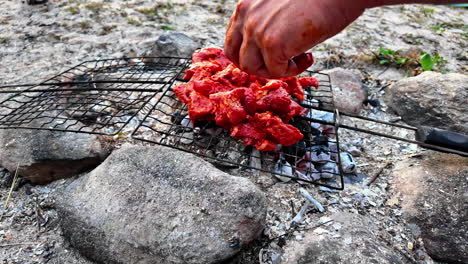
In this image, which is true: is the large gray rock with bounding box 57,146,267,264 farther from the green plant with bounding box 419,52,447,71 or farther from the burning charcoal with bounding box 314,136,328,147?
the green plant with bounding box 419,52,447,71

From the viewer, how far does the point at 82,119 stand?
3203 millimetres

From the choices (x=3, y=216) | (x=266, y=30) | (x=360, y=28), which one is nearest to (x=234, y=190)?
(x=266, y=30)

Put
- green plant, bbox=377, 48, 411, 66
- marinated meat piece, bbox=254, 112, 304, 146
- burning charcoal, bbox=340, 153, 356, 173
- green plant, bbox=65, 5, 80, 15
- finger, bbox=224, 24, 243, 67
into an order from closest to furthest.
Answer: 1. finger, bbox=224, 24, 243, 67
2. marinated meat piece, bbox=254, 112, 304, 146
3. burning charcoal, bbox=340, 153, 356, 173
4. green plant, bbox=377, 48, 411, 66
5. green plant, bbox=65, 5, 80, 15

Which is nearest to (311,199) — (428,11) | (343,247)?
(343,247)

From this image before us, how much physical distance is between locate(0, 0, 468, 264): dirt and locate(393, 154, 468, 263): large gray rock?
0.12 meters

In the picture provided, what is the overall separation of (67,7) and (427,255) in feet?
24.2

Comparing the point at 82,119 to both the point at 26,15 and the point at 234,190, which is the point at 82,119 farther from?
the point at 26,15

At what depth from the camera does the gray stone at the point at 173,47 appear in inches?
184

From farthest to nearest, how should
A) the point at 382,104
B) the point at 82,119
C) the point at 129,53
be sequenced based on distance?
the point at 129,53, the point at 382,104, the point at 82,119

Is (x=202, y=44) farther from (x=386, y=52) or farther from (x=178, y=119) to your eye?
(x=386, y=52)

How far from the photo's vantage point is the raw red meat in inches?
106

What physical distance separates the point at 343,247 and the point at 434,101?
247 centimetres

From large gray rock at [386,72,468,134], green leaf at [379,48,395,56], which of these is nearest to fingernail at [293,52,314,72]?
large gray rock at [386,72,468,134]

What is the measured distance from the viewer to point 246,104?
2850mm
